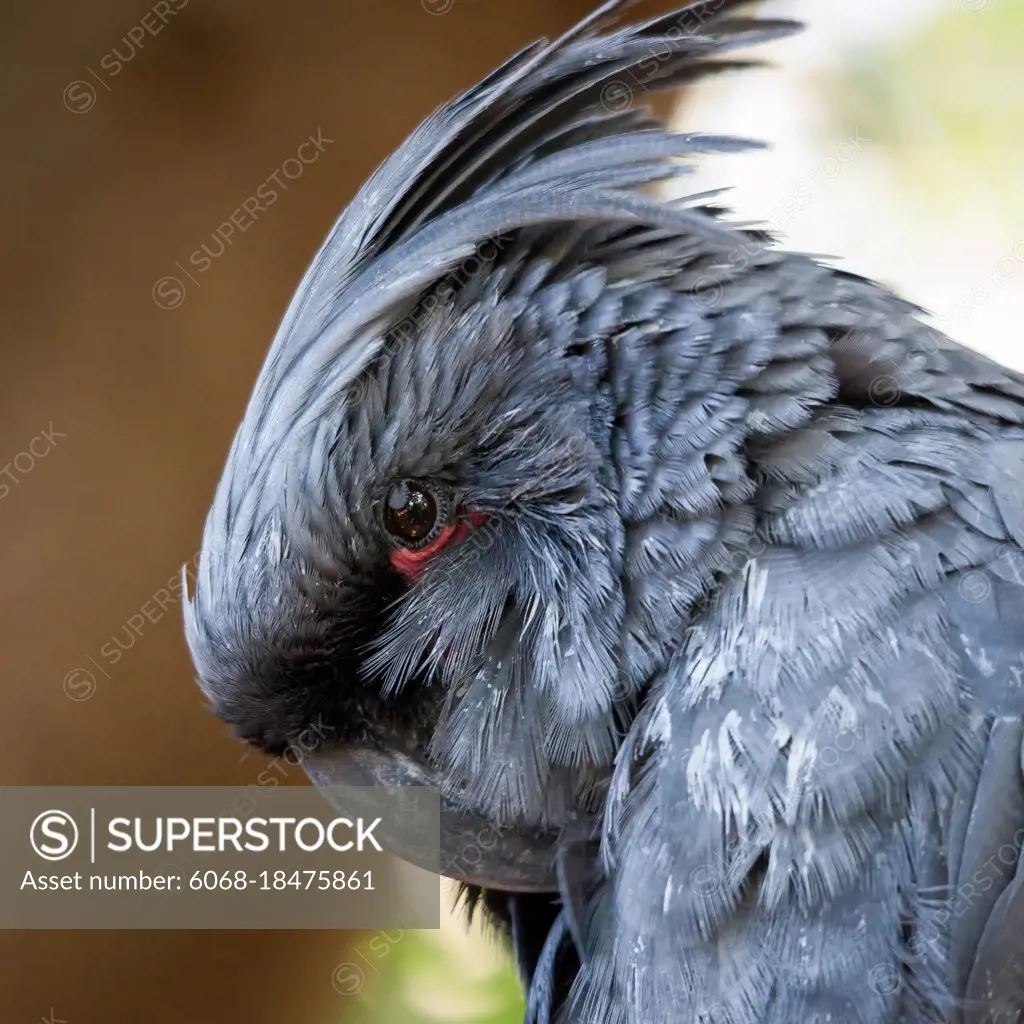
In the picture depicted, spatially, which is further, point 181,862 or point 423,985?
point 423,985

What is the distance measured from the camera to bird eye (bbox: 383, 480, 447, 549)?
0.96 metres

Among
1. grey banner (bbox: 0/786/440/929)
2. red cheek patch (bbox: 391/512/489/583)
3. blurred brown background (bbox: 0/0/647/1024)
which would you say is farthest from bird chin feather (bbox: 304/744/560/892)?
blurred brown background (bbox: 0/0/647/1024)

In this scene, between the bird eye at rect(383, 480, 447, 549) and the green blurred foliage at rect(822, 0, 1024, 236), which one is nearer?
the bird eye at rect(383, 480, 447, 549)

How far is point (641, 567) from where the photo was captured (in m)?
0.90

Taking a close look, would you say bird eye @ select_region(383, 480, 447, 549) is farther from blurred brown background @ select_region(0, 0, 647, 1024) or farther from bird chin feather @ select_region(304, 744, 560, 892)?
blurred brown background @ select_region(0, 0, 647, 1024)

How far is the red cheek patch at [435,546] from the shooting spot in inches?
38.1

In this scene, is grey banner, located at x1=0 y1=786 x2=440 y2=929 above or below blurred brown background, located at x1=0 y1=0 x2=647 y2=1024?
below

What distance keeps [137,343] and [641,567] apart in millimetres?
1363

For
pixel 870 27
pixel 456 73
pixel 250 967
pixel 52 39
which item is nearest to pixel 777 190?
pixel 870 27

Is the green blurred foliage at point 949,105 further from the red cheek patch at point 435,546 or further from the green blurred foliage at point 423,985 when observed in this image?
the green blurred foliage at point 423,985

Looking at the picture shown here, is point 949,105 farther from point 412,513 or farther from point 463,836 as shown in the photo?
point 463,836

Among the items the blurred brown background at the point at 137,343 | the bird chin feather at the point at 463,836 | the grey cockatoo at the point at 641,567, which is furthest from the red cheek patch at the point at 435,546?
the blurred brown background at the point at 137,343

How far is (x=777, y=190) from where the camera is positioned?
86.4 inches

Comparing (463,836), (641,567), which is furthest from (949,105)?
(463,836)
